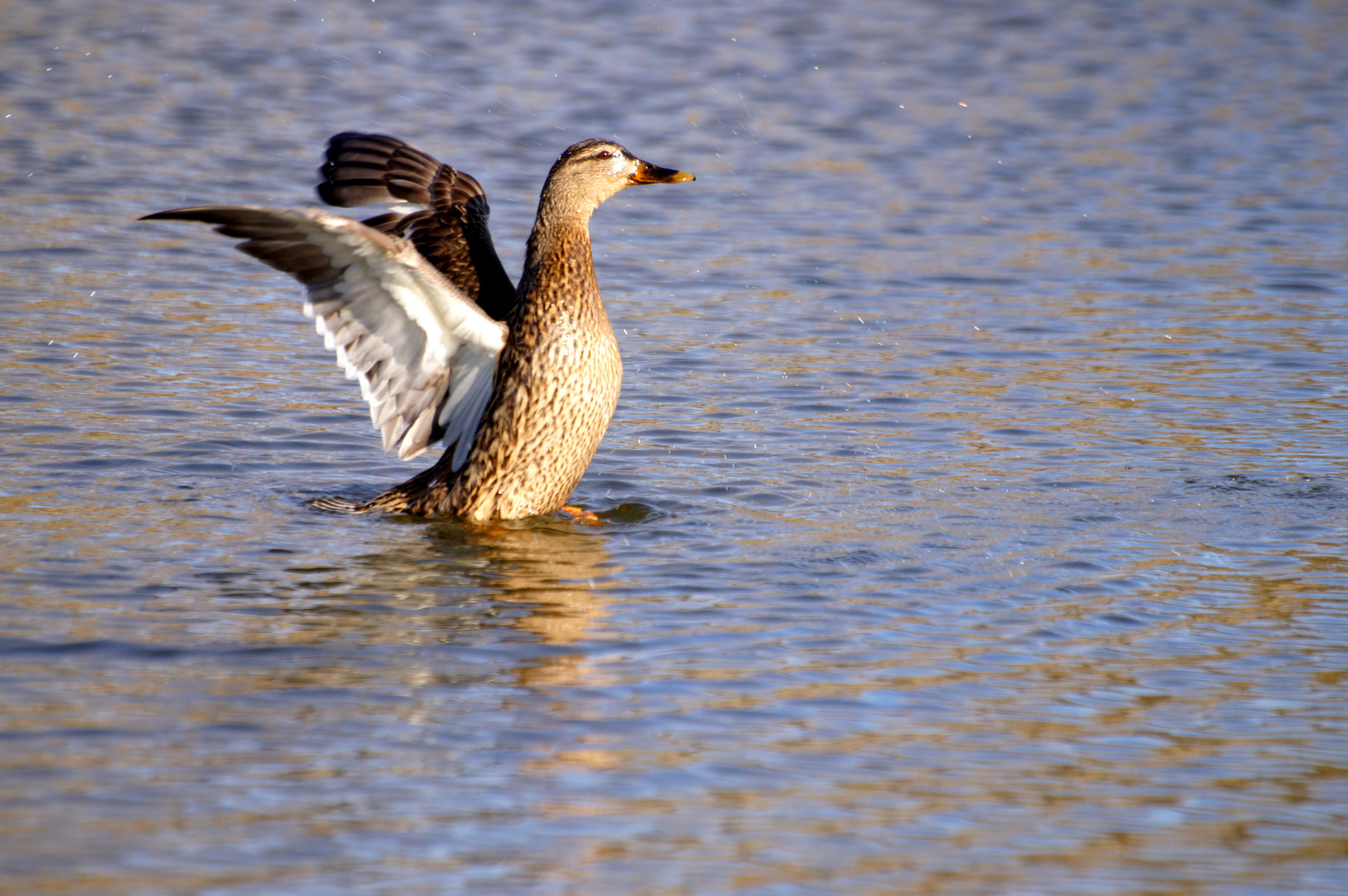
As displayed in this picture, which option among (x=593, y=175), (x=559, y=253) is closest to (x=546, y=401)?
(x=559, y=253)

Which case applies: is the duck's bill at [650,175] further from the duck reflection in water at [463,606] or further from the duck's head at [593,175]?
the duck reflection in water at [463,606]

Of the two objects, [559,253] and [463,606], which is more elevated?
[559,253]

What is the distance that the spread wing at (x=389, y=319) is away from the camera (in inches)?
232

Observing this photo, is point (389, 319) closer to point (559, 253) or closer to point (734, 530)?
point (559, 253)

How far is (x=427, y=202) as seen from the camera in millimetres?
7508

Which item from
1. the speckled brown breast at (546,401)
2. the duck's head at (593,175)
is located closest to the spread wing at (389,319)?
the speckled brown breast at (546,401)

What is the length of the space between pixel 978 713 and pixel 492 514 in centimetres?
280

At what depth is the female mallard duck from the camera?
6.43m

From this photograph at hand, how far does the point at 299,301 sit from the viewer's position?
9.89 m

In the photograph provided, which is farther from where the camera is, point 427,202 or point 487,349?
point 427,202

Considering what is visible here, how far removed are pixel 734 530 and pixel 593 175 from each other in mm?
1687

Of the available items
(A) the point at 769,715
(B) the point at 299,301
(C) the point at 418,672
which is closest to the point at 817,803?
(A) the point at 769,715

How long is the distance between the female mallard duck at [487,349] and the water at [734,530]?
268 mm

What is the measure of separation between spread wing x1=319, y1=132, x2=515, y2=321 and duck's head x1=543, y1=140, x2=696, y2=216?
43cm
